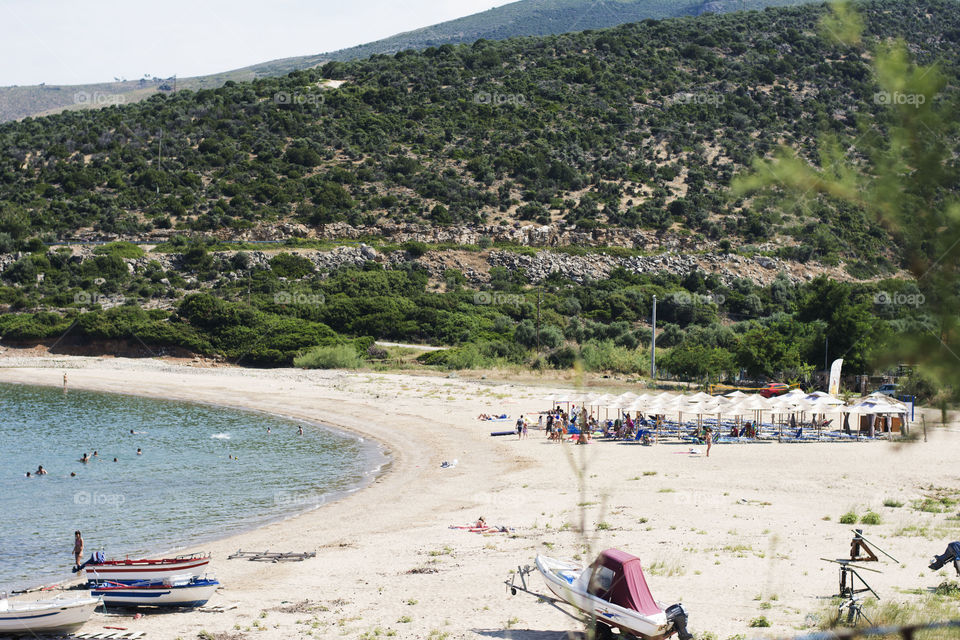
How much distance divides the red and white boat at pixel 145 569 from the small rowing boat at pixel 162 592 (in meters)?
0.10

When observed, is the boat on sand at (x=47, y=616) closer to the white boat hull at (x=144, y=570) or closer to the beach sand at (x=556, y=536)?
the beach sand at (x=556, y=536)

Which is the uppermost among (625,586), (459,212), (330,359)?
(459,212)

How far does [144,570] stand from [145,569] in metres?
0.02

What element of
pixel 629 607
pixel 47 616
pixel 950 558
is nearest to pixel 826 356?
pixel 950 558

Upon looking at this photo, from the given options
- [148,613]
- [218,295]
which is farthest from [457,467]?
[218,295]

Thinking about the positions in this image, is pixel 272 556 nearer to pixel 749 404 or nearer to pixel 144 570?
pixel 144 570

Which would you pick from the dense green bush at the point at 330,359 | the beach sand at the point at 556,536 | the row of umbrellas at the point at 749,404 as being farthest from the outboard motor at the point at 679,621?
the dense green bush at the point at 330,359

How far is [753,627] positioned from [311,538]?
10350mm

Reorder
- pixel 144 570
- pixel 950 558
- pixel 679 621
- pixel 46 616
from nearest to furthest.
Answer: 1. pixel 679 621
2. pixel 46 616
3. pixel 950 558
4. pixel 144 570

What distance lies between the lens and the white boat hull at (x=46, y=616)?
12.2 meters

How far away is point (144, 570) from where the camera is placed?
1397 centimetres

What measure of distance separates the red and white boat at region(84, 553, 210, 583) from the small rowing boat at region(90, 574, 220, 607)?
0.10 metres

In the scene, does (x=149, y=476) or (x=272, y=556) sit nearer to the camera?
(x=272, y=556)

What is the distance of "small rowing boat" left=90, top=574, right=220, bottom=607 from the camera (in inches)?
536
